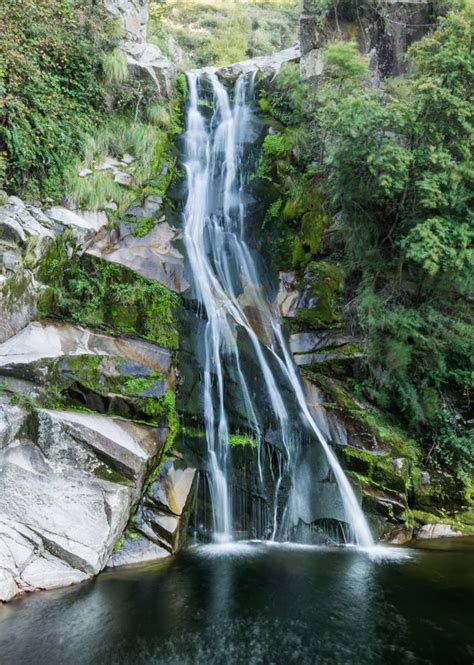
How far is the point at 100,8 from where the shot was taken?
38.3 feet

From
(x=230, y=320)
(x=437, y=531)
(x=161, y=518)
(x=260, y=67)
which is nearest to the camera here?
(x=161, y=518)

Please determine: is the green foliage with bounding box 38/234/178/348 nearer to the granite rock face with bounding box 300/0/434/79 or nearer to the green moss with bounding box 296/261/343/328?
the green moss with bounding box 296/261/343/328

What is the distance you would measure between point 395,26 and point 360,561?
13027mm

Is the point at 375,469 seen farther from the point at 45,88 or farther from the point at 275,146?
the point at 45,88

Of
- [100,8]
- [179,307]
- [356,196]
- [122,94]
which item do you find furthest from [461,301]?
[100,8]

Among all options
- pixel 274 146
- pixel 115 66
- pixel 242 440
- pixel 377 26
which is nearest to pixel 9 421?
pixel 242 440

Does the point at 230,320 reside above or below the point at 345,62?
below

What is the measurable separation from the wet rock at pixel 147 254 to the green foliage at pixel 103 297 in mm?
399

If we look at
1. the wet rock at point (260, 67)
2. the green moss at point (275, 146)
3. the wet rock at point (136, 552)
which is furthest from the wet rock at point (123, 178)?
the wet rock at point (260, 67)

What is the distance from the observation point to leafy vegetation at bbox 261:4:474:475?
7.82m

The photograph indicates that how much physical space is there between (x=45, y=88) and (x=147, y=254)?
369 cm

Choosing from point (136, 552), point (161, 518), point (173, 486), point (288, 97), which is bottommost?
point (136, 552)

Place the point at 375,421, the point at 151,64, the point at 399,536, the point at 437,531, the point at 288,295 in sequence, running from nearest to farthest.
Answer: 1. the point at 399,536
2. the point at 437,531
3. the point at 375,421
4. the point at 288,295
5. the point at 151,64

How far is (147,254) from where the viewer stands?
952 cm
